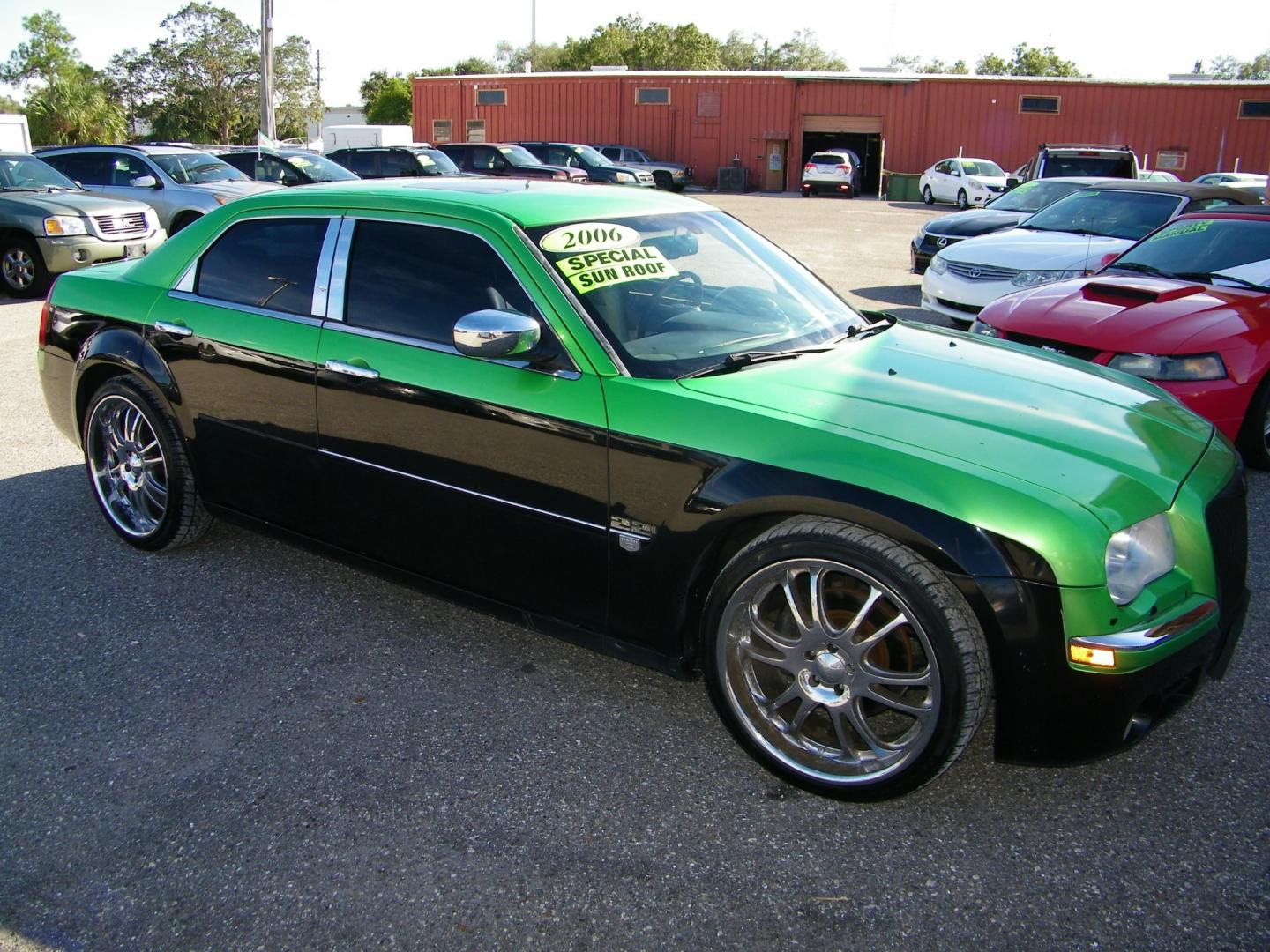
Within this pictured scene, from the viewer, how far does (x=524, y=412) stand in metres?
3.18

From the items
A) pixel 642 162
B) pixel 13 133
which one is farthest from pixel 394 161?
pixel 642 162

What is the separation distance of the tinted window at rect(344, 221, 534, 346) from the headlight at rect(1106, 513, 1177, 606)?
1820mm

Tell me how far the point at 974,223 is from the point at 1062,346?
21.6ft

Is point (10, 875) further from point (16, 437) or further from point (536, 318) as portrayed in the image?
point (16, 437)

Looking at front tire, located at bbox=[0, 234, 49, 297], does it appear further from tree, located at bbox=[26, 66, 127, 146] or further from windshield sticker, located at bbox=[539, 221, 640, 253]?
tree, located at bbox=[26, 66, 127, 146]

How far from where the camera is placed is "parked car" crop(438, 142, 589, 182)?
2228 centimetres

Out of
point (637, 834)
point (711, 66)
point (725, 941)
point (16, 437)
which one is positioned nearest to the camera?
point (725, 941)

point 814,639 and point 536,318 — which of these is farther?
point 536,318

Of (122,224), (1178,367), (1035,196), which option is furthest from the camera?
(1035,196)

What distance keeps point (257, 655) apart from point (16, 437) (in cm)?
362

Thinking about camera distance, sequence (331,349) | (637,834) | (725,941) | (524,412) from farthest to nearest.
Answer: (331,349)
(524,412)
(637,834)
(725,941)

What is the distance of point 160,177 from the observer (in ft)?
45.7

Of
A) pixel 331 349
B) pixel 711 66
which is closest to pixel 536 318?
pixel 331 349

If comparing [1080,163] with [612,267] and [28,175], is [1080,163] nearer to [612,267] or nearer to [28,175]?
[28,175]
